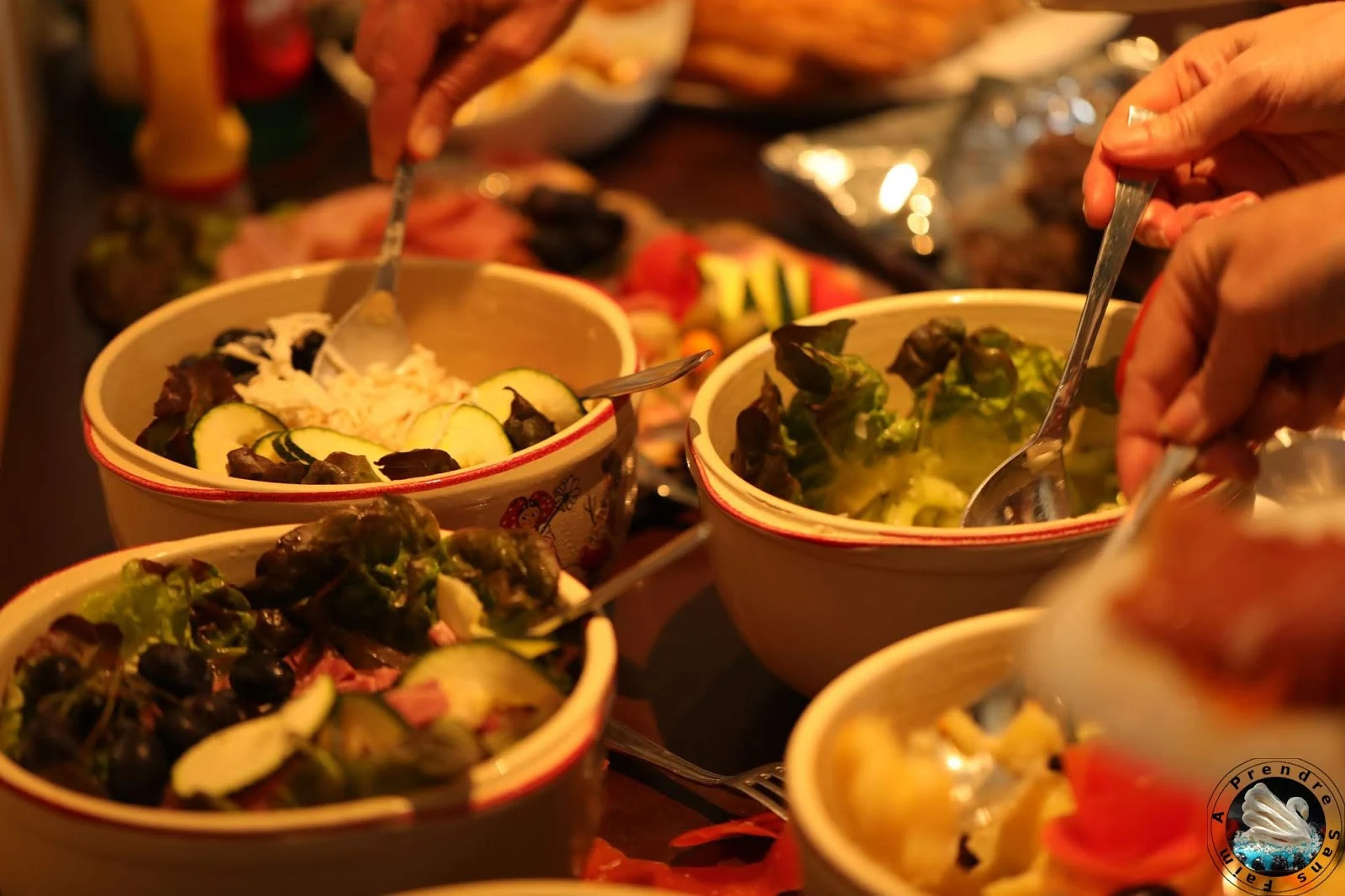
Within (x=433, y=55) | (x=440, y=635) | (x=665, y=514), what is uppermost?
(x=433, y=55)

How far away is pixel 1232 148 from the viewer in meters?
1.15

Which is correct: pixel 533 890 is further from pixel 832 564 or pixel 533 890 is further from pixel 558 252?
pixel 558 252

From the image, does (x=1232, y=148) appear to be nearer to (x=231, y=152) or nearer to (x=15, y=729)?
(x=15, y=729)

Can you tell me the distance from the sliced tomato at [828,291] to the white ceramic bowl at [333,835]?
1006 millimetres

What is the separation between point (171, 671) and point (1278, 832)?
2.07 feet

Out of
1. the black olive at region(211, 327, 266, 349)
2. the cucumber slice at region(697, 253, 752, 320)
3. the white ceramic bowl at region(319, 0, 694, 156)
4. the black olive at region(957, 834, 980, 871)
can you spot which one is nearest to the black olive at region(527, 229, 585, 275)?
the cucumber slice at region(697, 253, 752, 320)

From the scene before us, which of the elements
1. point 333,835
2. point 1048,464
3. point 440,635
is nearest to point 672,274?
point 1048,464

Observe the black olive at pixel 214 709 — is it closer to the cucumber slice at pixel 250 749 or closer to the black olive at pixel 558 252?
the cucumber slice at pixel 250 749

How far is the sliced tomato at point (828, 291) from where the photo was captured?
1.65m

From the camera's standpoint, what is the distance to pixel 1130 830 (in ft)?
2.24

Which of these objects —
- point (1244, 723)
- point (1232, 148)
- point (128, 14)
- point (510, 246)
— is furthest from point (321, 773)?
point (128, 14)

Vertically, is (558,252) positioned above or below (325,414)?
below

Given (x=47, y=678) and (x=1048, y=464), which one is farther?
(x=1048, y=464)

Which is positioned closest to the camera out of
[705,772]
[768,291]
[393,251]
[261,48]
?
[705,772]
